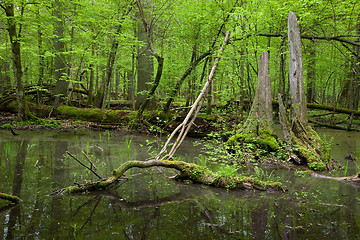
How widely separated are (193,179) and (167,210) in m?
1.25

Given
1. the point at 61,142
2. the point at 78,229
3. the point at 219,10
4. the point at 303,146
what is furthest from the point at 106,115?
the point at 78,229

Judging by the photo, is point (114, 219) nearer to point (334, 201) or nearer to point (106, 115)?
point (334, 201)

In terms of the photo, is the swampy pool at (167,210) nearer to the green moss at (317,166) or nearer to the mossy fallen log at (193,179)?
the mossy fallen log at (193,179)

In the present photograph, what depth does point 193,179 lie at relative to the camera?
4258 mm

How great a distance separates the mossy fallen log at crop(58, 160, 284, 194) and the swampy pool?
16 centimetres

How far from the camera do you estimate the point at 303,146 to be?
6184 mm

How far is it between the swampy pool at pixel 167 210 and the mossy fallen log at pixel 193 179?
0.16 meters

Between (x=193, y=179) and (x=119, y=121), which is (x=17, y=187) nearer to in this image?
(x=193, y=179)

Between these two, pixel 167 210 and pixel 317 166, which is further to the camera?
pixel 317 166

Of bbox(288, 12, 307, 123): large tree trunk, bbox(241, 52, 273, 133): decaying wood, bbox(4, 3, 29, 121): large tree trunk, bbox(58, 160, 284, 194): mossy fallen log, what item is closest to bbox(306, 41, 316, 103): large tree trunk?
bbox(288, 12, 307, 123): large tree trunk

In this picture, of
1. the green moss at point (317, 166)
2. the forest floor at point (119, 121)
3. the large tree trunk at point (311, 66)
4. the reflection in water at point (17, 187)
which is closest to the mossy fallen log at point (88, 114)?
the forest floor at point (119, 121)

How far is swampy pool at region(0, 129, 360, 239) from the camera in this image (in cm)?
249

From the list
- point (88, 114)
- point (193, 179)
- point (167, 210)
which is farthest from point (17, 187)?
point (88, 114)

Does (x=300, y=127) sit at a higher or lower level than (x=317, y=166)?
higher
